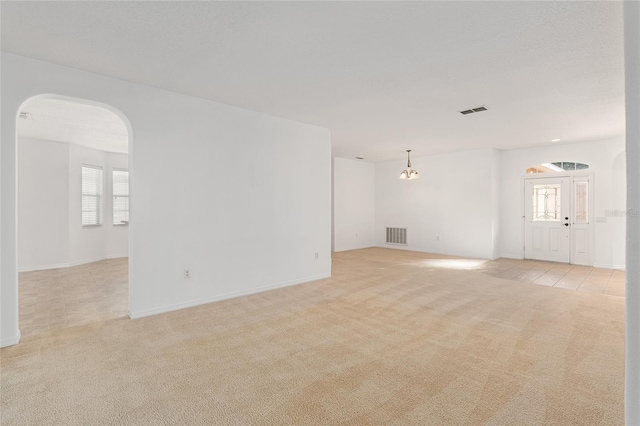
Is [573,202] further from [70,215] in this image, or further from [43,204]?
[43,204]

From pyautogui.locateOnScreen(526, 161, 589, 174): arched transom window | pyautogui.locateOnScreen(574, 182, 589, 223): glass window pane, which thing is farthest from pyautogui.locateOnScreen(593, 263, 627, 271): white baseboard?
pyautogui.locateOnScreen(526, 161, 589, 174): arched transom window

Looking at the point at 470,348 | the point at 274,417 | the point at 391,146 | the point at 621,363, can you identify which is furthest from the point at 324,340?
the point at 391,146

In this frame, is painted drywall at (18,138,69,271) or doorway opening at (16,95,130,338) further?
painted drywall at (18,138,69,271)

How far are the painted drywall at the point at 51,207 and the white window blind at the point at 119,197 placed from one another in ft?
1.98

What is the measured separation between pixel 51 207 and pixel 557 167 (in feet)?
37.8

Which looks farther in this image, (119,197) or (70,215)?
(119,197)

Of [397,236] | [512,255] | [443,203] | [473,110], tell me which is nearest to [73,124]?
[473,110]

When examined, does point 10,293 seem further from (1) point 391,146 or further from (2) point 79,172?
(1) point 391,146

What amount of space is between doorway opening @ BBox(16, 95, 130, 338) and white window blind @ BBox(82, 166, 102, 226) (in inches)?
0.9

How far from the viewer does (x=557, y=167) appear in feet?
24.2

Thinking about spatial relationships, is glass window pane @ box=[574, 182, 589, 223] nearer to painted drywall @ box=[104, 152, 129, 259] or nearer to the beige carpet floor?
the beige carpet floor

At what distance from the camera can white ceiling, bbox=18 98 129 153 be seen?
4.49 meters

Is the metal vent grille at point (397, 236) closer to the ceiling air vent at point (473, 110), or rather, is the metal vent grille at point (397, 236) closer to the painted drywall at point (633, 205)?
the ceiling air vent at point (473, 110)

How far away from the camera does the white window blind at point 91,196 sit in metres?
7.41
